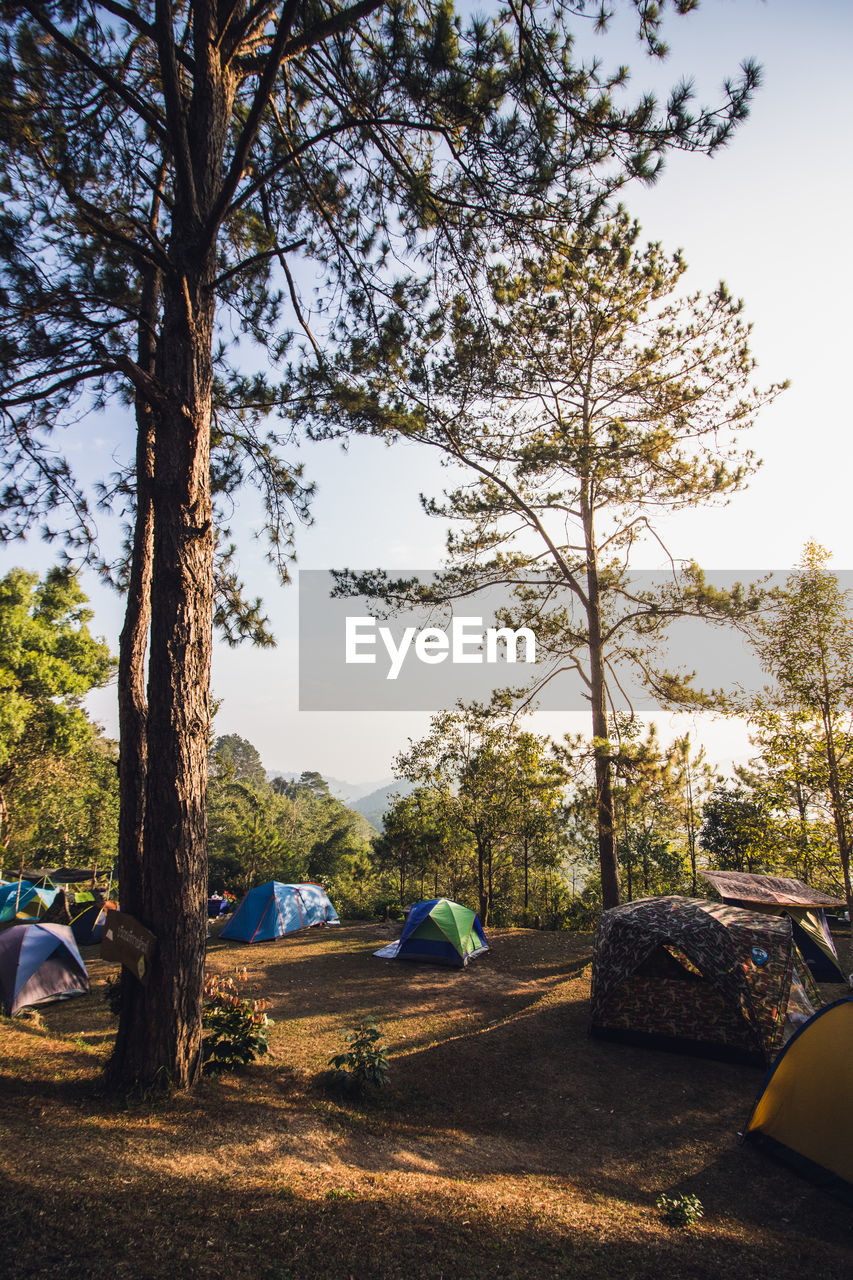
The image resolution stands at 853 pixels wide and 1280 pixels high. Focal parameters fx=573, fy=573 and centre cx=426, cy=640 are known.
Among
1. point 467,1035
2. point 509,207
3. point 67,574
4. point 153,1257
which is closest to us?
point 153,1257

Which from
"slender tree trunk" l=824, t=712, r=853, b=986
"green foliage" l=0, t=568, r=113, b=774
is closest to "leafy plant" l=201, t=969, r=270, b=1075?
"slender tree trunk" l=824, t=712, r=853, b=986

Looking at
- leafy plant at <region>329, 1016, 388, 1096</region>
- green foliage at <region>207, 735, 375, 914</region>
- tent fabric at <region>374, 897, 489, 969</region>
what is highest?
leafy plant at <region>329, 1016, 388, 1096</region>

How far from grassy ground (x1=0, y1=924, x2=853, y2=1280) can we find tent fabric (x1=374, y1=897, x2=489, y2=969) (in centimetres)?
372

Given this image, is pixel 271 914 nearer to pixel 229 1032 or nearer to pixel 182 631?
pixel 229 1032

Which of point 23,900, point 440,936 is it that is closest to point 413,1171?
point 440,936

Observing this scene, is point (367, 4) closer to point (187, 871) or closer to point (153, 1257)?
point (187, 871)

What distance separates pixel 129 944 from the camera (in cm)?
464

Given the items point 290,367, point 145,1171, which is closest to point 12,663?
point 290,367

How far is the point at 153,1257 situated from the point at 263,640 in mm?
6768

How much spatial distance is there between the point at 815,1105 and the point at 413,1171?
3.40 metres

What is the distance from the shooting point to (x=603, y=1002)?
7.54 m

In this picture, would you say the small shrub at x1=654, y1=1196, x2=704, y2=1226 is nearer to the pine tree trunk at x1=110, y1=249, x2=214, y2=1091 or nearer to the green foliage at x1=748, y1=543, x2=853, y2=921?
the pine tree trunk at x1=110, y1=249, x2=214, y2=1091

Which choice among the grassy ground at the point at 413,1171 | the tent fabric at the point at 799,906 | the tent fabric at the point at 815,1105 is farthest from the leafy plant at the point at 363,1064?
the tent fabric at the point at 799,906

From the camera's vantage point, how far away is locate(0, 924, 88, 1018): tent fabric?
9078 mm
